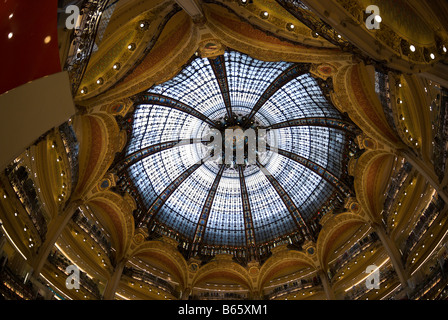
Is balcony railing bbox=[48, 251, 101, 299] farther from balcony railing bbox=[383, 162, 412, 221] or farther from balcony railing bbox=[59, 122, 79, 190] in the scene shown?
balcony railing bbox=[383, 162, 412, 221]

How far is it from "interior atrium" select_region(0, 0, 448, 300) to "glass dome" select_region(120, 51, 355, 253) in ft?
0.51

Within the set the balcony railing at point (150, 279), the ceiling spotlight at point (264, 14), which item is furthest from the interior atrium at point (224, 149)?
the balcony railing at point (150, 279)

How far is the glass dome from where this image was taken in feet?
86.2

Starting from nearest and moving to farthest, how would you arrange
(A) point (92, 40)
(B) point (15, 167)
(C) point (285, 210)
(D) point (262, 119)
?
(A) point (92, 40)
(B) point (15, 167)
(D) point (262, 119)
(C) point (285, 210)

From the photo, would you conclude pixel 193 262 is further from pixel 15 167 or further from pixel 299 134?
pixel 15 167

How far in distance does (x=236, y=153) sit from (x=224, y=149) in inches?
51.8

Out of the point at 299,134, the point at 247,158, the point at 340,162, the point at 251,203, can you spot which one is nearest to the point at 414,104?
the point at 340,162

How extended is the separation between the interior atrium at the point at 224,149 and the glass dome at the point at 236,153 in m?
0.16

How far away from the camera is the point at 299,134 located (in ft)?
100

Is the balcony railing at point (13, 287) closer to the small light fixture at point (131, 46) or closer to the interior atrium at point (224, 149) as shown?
the interior atrium at point (224, 149)

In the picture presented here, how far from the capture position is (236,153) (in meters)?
32.1

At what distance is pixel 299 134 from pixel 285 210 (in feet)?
27.2

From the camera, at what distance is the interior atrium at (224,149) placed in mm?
12609
